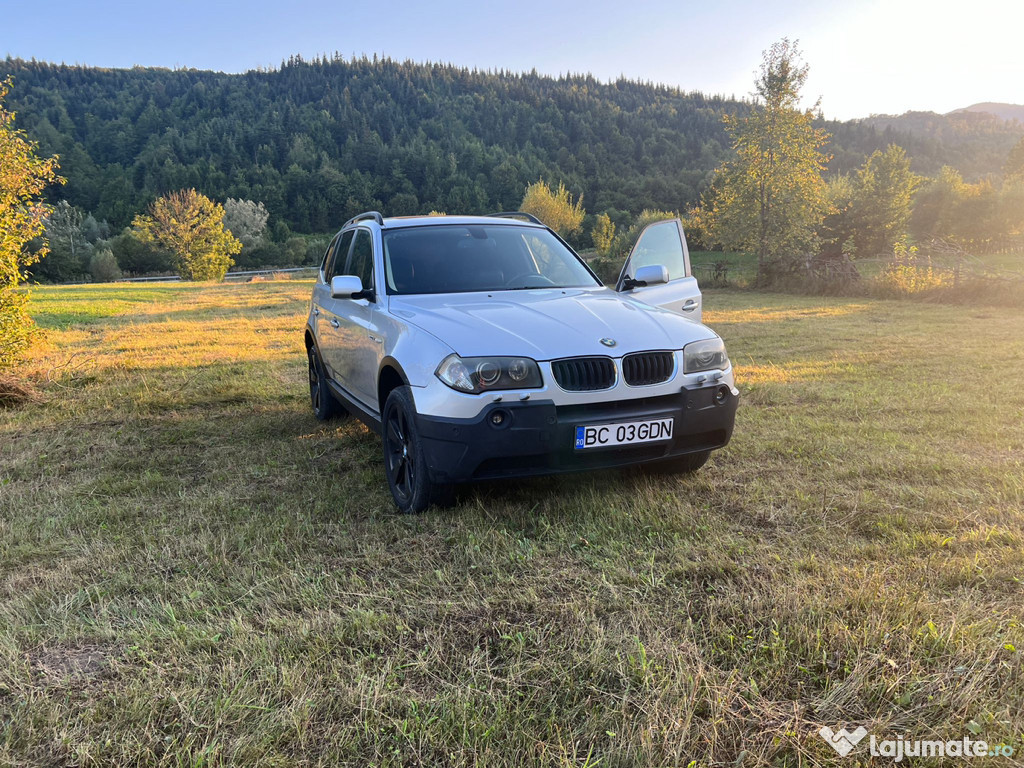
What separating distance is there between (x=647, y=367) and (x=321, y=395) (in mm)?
3669

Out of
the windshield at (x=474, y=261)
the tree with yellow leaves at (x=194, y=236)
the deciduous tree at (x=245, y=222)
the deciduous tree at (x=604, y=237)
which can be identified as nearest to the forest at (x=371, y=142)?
the deciduous tree at (x=245, y=222)

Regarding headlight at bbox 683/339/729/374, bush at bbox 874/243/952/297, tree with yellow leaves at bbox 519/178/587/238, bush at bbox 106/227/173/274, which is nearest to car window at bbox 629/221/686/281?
headlight at bbox 683/339/729/374

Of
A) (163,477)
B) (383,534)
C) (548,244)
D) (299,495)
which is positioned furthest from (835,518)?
(163,477)

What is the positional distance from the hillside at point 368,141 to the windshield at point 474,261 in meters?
91.3

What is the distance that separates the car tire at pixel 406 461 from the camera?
334 cm

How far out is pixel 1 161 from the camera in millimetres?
6441

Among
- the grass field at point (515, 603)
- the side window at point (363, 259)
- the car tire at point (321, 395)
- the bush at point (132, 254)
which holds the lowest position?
the grass field at point (515, 603)

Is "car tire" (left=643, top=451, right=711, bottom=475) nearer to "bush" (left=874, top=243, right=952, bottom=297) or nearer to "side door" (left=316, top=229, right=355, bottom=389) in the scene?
"side door" (left=316, top=229, right=355, bottom=389)

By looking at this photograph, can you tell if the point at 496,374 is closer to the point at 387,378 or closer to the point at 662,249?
the point at 387,378

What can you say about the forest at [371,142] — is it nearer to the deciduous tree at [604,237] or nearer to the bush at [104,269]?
the bush at [104,269]

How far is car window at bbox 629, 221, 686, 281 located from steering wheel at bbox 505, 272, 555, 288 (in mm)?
1184

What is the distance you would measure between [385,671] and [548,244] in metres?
3.62

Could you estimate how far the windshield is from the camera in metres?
4.33

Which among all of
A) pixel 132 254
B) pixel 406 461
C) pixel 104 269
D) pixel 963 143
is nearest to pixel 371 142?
pixel 132 254
